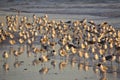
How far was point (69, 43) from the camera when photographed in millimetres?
20312

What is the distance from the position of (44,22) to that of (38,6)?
14065 millimetres

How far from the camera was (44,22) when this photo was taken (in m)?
27.2

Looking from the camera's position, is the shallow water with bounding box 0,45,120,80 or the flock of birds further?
the flock of birds

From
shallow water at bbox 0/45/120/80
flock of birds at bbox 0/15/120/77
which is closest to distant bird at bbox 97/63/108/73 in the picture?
flock of birds at bbox 0/15/120/77

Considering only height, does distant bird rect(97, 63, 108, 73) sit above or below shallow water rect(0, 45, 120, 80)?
above

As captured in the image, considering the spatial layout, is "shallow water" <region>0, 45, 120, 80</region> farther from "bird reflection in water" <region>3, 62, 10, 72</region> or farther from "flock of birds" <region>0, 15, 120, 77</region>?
"flock of birds" <region>0, 15, 120, 77</region>

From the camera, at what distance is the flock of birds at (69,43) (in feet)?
57.9

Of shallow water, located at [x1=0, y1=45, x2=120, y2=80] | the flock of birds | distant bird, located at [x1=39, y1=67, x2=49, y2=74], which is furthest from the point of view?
the flock of birds

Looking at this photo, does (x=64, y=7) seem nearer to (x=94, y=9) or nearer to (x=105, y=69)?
(x=94, y=9)

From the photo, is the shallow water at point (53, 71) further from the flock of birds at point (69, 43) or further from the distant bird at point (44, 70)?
the flock of birds at point (69, 43)

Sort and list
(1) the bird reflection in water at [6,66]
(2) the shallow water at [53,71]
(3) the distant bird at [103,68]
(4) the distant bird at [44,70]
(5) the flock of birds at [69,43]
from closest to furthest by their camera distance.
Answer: (2) the shallow water at [53,71] → (3) the distant bird at [103,68] → (4) the distant bird at [44,70] → (1) the bird reflection in water at [6,66] → (5) the flock of birds at [69,43]

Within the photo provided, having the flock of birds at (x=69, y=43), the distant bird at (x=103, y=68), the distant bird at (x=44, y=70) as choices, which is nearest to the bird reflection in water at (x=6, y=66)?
the flock of birds at (x=69, y=43)

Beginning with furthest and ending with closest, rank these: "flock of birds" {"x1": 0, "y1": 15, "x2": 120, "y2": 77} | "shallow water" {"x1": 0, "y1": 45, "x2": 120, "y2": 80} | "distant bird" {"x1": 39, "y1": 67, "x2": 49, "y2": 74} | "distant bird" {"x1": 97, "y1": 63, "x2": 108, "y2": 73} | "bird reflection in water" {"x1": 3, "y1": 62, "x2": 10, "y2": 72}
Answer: "flock of birds" {"x1": 0, "y1": 15, "x2": 120, "y2": 77}
"bird reflection in water" {"x1": 3, "y1": 62, "x2": 10, "y2": 72}
"distant bird" {"x1": 39, "y1": 67, "x2": 49, "y2": 74}
"distant bird" {"x1": 97, "y1": 63, "x2": 108, "y2": 73}
"shallow water" {"x1": 0, "y1": 45, "x2": 120, "y2": 80}

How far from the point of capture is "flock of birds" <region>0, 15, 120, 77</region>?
17.6m
